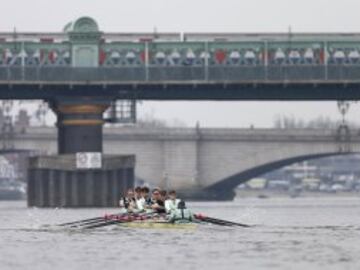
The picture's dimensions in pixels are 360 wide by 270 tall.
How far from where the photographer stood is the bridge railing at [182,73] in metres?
148

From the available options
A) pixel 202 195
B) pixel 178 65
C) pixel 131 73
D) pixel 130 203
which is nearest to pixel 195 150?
pixel 202 195

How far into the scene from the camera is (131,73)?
494ft

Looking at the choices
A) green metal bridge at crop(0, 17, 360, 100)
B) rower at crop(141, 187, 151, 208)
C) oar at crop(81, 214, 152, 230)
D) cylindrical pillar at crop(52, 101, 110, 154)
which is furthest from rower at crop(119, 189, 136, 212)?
cylindrical pillar at crop(52, 101, 110, 154)

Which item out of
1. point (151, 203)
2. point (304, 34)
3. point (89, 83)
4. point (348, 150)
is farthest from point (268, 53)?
point (151, 203)

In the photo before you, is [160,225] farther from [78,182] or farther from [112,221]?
[78,182]

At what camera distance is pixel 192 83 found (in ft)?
479

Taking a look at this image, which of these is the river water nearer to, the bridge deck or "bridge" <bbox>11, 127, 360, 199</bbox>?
the bridge deck

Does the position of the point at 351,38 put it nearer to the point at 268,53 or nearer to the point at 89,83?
the point at 268,53

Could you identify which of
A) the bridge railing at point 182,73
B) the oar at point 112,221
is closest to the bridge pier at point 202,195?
the bridge railing at point 182,73

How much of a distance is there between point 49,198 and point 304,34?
24463 millimetres

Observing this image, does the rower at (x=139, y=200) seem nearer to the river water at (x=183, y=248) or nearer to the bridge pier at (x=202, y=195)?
the river water at (x=183, y=248)

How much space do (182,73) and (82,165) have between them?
10781mm

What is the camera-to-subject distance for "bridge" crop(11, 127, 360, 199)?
600 ft

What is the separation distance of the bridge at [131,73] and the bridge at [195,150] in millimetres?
30040
